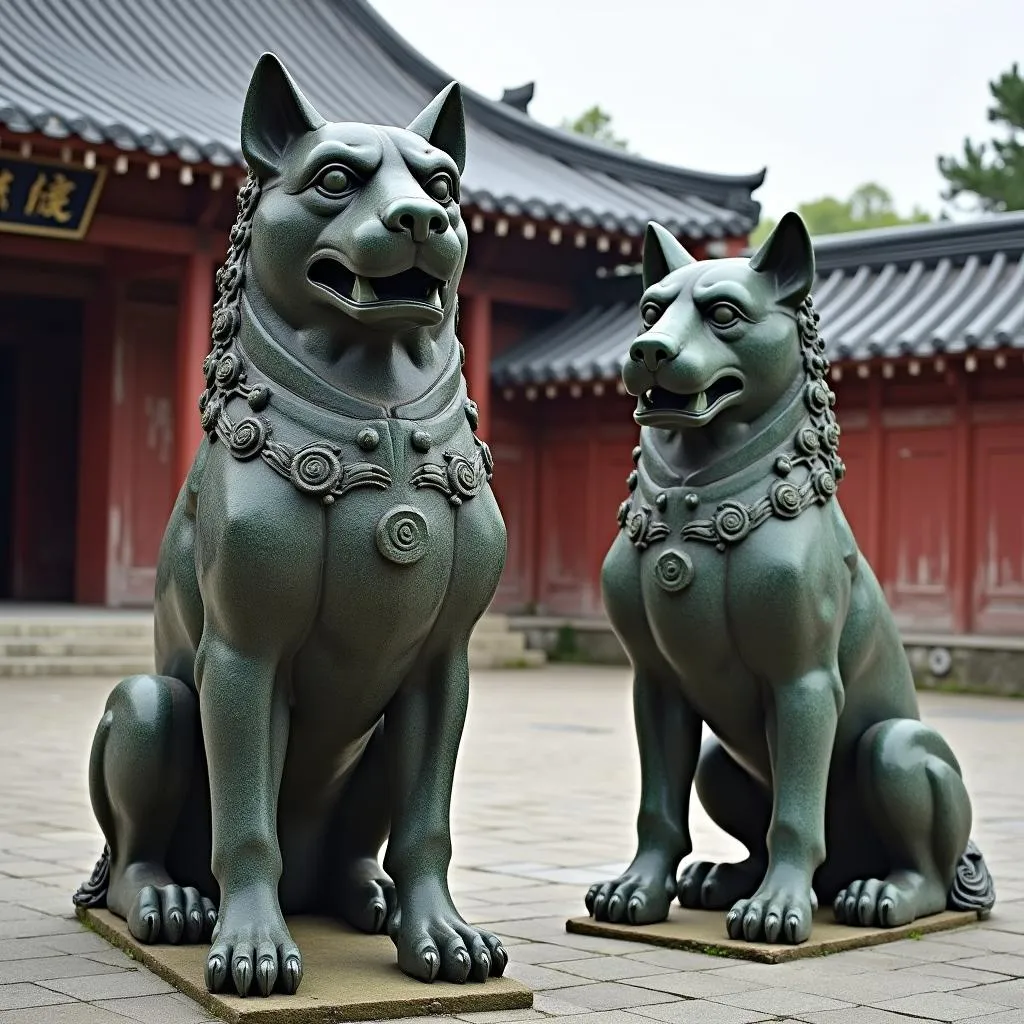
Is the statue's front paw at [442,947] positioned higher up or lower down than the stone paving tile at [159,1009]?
higher up

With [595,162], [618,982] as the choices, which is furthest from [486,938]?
[595,162]

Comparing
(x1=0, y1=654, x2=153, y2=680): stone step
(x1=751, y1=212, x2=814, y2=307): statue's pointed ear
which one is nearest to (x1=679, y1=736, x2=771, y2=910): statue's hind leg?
(x1=751, y1=212, x2=814, y2=307): statue's pointed ear

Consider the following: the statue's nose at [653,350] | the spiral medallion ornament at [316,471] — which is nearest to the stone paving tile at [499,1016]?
the spiral medallion ornament at [316,471]

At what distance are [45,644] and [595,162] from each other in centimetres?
855

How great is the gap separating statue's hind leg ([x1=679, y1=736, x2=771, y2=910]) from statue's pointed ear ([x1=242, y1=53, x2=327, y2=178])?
2.09 m

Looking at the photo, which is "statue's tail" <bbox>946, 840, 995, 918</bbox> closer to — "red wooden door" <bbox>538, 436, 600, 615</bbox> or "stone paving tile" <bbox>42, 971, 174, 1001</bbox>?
"stone paving tile" <bbox>42, 971, 174, 1001</bbox>

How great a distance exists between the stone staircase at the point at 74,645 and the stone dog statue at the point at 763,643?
9.05 m

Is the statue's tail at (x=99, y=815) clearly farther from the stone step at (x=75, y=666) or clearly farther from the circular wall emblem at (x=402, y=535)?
the stone step at (x=75, y=666)

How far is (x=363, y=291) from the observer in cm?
348

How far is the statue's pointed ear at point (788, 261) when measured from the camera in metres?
4.45

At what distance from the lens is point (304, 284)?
3.57 metres

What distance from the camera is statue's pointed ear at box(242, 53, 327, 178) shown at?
365 cm

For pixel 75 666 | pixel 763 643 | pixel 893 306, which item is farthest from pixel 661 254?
pixel 893 306

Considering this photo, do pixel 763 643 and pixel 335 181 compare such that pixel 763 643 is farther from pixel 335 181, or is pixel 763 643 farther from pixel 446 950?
pixel 335 181
